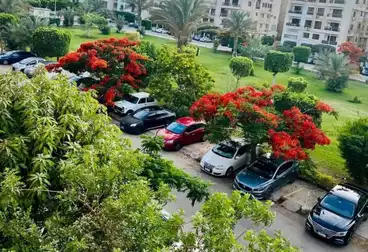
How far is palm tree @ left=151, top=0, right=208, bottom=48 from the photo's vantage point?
3650 cm

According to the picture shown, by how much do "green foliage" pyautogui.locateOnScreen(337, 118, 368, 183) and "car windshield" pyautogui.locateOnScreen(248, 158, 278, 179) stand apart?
2.93m

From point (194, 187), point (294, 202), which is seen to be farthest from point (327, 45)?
point (194, 187)

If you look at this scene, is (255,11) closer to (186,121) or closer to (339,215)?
(186,121)

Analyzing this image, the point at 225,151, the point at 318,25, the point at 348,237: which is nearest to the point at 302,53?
the point at 318,25

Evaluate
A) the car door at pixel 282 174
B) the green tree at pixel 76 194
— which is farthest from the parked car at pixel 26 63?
the green tree at pixel 76 194

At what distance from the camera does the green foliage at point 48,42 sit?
29250 millimetres

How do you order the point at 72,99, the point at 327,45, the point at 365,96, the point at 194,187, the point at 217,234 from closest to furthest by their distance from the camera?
1. the point at 217,234
2. the point at 72,99
3. the point at 194,187
4. the point at 365,96
5. the point at 327,45

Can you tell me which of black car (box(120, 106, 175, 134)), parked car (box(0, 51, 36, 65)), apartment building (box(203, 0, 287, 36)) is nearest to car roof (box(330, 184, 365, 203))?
black car (box(120, 106, 175, 134))

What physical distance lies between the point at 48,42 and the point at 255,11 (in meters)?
42.7

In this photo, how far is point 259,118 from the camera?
14.2 metres

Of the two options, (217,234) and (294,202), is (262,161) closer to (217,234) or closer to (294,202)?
(294,202)

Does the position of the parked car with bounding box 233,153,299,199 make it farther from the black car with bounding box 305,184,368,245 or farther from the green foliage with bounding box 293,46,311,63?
the green foliage with bounding box 293,46,311,63

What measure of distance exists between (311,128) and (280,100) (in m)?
3.35

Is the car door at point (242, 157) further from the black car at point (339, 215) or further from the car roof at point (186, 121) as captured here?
the black car at point (339, 215)
